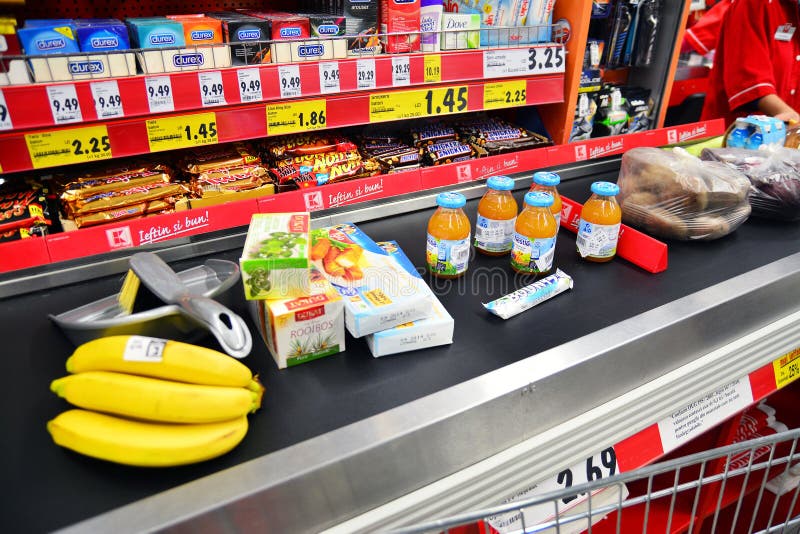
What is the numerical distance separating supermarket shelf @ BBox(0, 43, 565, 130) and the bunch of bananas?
902mm

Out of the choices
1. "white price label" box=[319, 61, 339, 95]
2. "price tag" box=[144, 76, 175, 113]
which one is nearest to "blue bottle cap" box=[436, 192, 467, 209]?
"white price label" box=[319, 61, 339, 95]

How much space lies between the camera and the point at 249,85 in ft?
5.31

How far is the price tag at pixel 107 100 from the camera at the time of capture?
143 centimetres

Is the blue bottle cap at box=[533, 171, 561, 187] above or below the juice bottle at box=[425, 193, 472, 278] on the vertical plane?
above

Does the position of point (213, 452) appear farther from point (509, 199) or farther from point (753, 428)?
point (753, 428)

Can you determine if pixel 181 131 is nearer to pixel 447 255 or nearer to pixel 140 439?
pixel 447 255

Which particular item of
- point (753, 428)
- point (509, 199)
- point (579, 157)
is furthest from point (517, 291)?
point (753, 428)

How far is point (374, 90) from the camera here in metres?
1.85

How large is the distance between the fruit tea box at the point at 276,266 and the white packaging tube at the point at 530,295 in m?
0.42

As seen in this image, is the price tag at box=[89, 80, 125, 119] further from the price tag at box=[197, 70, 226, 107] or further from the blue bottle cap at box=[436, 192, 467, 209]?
the blue bottle cap at box=[436, 192, 467, 209]

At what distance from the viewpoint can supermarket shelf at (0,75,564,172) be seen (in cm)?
146

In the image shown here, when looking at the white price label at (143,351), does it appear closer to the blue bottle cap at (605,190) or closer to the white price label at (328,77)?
the blue bottle cap at (605,190)

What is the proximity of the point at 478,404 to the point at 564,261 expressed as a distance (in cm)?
60

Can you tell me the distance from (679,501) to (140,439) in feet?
5.15
